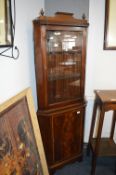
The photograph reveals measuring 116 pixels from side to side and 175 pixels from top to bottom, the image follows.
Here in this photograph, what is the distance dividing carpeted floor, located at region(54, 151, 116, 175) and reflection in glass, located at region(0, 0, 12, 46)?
1.66 meters

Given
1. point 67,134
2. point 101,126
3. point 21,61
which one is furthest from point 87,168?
point 21,61

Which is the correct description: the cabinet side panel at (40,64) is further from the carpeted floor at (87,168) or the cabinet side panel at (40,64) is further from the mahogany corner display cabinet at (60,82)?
the carpeted floor at (87,168)

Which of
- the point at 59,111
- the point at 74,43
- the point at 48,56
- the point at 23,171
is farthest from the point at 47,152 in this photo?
the point at 74,43

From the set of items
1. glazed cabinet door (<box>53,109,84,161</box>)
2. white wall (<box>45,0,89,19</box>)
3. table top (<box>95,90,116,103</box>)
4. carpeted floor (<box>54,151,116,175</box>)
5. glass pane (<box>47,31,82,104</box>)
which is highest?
white wall (<box>45,0,89,19</box>)

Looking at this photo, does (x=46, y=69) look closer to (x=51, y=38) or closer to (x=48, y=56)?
(x=48, y=56)

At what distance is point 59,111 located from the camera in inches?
87.6

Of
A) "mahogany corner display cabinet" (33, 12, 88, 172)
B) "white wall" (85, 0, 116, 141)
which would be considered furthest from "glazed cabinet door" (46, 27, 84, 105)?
"white wall" (85, 0, 116, 141)

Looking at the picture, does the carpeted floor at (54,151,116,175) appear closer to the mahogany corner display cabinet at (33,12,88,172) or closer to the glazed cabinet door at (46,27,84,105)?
the mahogany corner display cabinet at (33,12,88,172)

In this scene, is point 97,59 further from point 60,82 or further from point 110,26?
point 60,82

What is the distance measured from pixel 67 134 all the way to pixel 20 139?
98cm

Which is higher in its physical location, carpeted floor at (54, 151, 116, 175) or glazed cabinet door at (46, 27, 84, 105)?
glazed cabinet door at (46, 27, 84, 105)

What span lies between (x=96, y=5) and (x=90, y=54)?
→ 1.90ft

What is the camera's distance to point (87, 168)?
2.52 m

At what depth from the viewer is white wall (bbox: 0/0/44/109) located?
1700 mm
